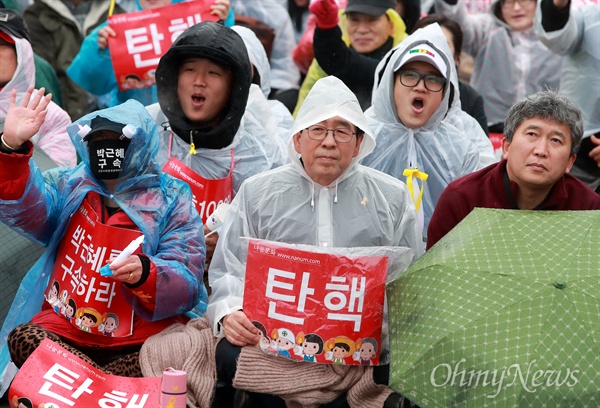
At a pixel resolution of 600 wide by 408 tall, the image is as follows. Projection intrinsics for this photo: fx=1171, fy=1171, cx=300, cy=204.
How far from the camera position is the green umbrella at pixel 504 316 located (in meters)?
4.31

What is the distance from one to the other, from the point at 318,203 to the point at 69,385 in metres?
1.38

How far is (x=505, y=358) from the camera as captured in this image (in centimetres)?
434

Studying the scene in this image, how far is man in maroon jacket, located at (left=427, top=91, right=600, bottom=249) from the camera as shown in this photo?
5.07 metres

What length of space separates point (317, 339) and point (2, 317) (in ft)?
6.01

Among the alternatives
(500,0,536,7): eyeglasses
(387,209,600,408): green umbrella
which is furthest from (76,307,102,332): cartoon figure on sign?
(500,0,536,7): eyeglasses

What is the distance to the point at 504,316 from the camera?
14.5 feet

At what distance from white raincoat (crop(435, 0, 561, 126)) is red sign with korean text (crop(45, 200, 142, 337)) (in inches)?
162

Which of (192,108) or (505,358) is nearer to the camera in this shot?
(505,358)

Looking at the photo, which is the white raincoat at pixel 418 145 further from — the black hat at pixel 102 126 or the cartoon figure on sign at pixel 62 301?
the cartoon figure on sign at pixel 62 301

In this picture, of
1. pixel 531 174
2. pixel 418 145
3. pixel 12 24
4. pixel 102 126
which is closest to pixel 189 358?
pixel 102 126

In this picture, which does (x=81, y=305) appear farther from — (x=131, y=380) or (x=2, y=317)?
(x=2, y=317)

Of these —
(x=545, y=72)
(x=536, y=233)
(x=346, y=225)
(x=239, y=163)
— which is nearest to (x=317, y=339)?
(x=346, y=225)

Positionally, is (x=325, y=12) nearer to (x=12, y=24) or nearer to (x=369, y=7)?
(x=369, y=7)

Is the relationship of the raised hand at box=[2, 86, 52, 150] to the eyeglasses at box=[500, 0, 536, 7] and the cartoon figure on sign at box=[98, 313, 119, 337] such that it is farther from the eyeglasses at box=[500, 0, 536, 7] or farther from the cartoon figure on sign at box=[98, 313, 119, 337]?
the eyeglasses at box=[500, 0, 536, 7]
